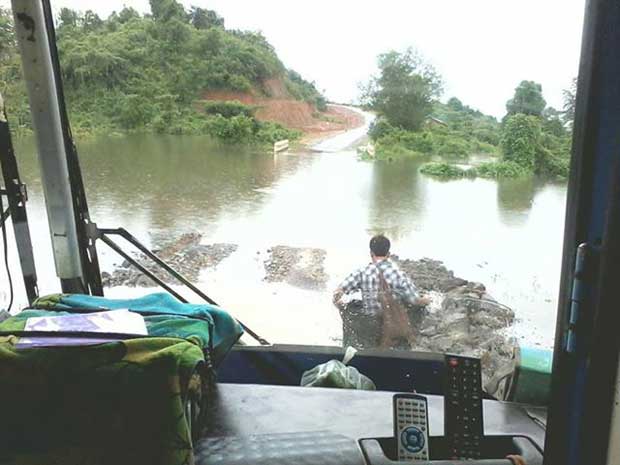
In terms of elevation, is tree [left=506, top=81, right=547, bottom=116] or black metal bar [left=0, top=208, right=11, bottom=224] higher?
tree [left=506, top=81, right=547, bottom=116]

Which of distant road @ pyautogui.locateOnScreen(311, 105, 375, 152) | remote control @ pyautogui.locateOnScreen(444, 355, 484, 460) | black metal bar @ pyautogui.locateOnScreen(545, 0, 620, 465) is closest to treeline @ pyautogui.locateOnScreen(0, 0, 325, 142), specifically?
distant road @ pyautogui.locateOnScreen(311, 105, 375, 152)

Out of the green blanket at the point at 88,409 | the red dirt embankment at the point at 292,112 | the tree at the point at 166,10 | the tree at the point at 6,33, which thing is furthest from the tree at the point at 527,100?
the tree at the point at 6,33

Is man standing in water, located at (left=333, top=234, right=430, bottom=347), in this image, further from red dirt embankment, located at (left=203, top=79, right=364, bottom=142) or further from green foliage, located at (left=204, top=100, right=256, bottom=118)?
green foliage, located at (left=204, top=100, right=256, bottom=118)

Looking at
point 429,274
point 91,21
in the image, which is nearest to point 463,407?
point 429,274

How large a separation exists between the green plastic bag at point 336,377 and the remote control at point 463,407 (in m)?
0.34

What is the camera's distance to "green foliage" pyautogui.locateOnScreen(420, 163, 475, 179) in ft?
5.01

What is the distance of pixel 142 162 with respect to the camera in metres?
1.68

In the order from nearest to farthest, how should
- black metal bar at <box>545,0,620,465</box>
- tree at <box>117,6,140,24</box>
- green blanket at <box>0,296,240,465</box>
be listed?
black metal bar at <box>545,0,620,465</box> → green blanket at <box>0,296,240,465</box> → tree at <box>117,6,140,24</box>

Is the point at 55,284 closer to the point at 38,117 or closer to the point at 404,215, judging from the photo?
the point at 38,117

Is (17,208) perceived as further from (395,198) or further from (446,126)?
(446,126)

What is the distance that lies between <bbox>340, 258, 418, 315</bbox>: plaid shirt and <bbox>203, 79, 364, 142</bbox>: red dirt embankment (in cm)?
48

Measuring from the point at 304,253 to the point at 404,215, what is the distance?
36 cm

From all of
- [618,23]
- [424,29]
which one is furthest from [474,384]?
[424,29]

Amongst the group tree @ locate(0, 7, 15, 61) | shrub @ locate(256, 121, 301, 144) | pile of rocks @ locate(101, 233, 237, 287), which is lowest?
pile of rocks @ locate(101, 233, 237, 287)
